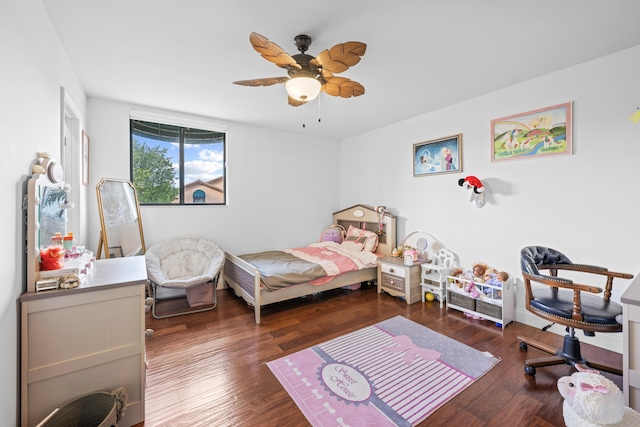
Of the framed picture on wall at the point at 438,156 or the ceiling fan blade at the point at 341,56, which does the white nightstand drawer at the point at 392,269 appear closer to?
the framed picture on wall at the point at 438,156

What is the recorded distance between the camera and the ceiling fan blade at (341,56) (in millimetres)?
1694

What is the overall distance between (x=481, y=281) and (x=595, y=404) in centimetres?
187

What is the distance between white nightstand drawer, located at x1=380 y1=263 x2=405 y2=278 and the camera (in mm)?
3531

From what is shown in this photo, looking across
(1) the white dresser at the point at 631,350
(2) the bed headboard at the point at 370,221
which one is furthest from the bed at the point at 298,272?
(1) the white dresser at the point at 631,350

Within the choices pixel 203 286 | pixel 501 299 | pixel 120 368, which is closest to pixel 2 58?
pixel 120 368

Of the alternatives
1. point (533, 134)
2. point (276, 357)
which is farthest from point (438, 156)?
point (276, 357)

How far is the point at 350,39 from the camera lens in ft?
6.75

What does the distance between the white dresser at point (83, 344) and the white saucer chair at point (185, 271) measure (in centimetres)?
147

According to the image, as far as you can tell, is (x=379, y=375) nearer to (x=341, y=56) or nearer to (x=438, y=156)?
(x=341, y=56)

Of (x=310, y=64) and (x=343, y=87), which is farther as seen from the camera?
(x=343, y=87)

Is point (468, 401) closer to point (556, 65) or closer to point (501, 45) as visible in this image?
point (501, 45)

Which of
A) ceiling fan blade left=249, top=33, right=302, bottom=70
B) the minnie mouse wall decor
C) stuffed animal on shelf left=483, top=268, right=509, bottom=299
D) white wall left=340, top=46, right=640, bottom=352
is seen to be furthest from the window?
stuffed animal on shelf left=483, top=268, right=509, bottom=299

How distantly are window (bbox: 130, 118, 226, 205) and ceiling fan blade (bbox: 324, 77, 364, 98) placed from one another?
243 cm

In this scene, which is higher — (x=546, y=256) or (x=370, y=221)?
(x=370, y=221)
